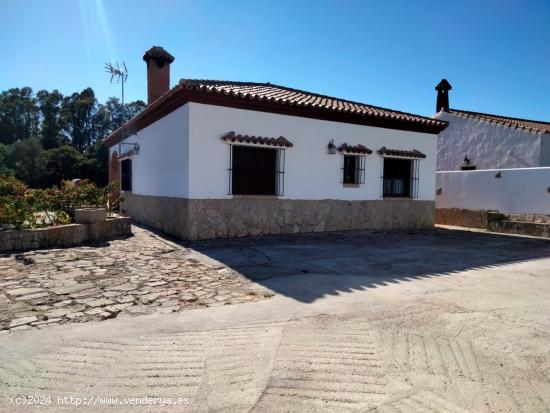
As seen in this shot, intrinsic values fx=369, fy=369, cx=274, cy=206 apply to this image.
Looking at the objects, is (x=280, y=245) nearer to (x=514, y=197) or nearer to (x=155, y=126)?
(x=155, y=126)

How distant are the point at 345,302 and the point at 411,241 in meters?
5.77

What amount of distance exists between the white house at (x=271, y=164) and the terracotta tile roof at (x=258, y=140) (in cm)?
3

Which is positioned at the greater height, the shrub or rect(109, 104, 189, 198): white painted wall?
rect(109, 104, 189, 198): white painted wall

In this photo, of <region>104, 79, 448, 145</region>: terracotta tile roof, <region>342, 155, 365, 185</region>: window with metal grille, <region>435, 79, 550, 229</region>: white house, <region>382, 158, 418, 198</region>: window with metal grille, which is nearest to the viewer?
<region>104, 79, 448, 145</region>: terracotta tile roof

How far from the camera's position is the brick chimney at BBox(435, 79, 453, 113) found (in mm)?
18844

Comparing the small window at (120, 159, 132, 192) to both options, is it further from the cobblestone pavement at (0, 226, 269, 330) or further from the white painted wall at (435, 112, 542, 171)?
the white painted wall at (435, 112, 542, 171)

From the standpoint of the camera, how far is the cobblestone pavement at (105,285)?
3867mm

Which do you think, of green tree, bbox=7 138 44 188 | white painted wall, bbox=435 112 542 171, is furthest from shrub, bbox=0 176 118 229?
green tree, bbox=7 138 44 188

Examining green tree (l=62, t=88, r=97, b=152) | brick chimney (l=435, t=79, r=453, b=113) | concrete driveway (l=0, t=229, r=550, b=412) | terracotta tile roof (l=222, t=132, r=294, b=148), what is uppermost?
A: green tree (l=62, t=88, r=97, b=152)

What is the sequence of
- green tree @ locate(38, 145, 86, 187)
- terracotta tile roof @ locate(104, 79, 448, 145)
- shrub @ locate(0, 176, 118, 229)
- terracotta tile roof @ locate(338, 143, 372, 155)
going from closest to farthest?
shrub @ locate(0, 176, 118, 229) < terracotta tile roof @ locate(104, 79, 448, 145) < terracotta tile roof @ locate(338, 143, 372, 155) < green tree @ locate(38, 145, 86, 187)

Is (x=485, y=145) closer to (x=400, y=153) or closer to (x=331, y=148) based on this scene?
(x=400, y=153)

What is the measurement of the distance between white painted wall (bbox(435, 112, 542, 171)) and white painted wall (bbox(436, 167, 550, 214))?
275cm

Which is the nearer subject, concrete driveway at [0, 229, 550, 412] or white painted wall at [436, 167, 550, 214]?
concrete driveway at [0, 229, 550, 412]

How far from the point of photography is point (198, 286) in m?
4.91
